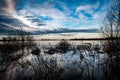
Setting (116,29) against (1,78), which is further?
(116,29)

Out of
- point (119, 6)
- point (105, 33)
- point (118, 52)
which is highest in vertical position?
point (119, 6)

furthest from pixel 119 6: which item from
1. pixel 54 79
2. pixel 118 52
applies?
pixel 54 79

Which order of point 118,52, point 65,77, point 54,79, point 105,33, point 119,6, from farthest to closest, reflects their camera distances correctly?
point 105,33
point 119,6
point 118,52
point 65,77
point 54,79

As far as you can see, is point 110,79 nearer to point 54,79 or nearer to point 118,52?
point 54,79

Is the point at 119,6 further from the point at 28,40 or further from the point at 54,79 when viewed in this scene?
the point at 28,40

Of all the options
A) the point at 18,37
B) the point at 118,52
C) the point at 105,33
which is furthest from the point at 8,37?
the point at 118,52

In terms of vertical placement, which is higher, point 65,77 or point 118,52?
point 118,52

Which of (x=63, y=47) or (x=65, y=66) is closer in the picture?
(x=65, y=66)

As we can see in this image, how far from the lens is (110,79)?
6637mm

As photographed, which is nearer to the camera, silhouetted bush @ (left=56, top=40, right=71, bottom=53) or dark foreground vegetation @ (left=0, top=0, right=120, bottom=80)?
dark foreground vegetation @ (left=0, top=0, right=120, bottom=80)

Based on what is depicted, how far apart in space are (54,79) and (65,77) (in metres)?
1.97

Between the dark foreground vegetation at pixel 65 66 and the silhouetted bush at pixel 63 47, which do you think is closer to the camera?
the dark foreground vegetation at pixel 65 66

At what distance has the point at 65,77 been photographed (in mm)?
8422

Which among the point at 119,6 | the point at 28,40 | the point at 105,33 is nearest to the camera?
the point at 119,6
